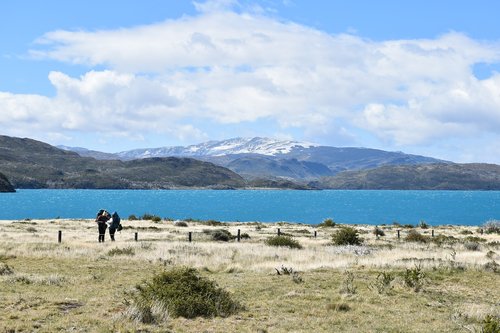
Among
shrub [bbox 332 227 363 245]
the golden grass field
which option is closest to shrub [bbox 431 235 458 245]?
shrub [bbox 332 227 363 245]

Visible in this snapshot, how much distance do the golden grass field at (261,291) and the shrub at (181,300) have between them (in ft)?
1.14

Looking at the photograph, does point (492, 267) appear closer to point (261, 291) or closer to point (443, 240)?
point (261, 291)

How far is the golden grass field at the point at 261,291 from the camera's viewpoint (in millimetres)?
13336

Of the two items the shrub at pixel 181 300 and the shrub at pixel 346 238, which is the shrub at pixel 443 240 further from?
the shrub at pixel 181 300

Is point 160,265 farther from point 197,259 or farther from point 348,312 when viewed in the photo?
point 348,312

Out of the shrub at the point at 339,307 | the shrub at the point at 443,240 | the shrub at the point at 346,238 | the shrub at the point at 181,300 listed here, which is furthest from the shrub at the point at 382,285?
the shrub at the point at 443,240

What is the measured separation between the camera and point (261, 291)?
60.2 ft

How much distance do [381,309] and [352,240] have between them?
25930 mm

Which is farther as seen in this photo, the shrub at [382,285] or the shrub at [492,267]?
the shrub at [492,267]

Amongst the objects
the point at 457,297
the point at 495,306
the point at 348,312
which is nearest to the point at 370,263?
the point at 457,297

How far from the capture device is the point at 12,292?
1662 centimetres

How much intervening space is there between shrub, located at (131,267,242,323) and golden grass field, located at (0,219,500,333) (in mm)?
347

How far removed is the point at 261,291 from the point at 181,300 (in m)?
4.63

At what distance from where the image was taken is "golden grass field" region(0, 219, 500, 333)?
43.8ft
